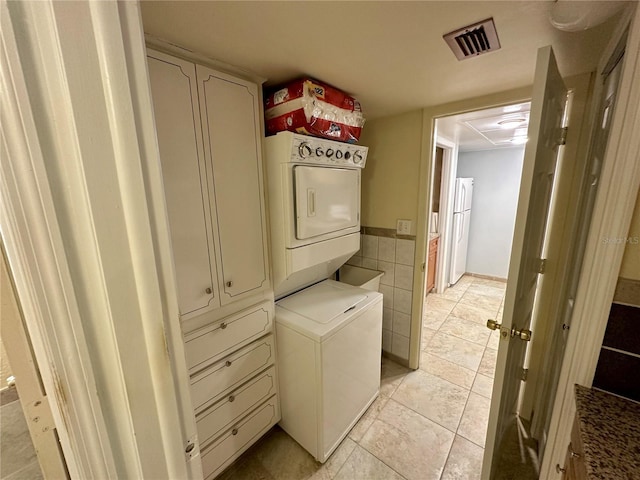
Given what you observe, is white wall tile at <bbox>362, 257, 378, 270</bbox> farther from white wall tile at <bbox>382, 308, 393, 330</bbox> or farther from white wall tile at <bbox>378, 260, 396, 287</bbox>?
white wall tile at <bbox>382, 308, 393, 330</bbox>

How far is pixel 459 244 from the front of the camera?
3.82 metres

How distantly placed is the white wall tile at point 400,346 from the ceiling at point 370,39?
6.02ft

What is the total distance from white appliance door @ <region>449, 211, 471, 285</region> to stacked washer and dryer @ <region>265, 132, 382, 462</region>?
2.49 meters

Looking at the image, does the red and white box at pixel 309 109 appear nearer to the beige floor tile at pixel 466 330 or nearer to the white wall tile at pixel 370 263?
the white wall tile at pixel 370 263

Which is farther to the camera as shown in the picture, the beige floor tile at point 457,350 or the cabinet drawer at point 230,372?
the beige floor tile at point 457,350

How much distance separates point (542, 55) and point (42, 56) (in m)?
1.24

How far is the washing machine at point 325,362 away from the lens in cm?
137

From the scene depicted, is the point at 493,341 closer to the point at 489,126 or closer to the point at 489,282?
the point at 489,282

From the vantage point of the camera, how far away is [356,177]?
170cm

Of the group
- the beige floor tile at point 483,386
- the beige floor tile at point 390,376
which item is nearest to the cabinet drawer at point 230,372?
the beige floor tile at point 390,376

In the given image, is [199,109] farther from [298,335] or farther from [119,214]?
[298,335]

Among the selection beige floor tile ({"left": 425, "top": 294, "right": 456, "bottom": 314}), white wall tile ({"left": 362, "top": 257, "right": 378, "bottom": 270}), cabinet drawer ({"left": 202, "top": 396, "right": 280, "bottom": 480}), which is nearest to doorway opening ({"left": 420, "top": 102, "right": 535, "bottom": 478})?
beige floor tile ({"left": 425, "top": 294, "right": 456, "bottom": 314})

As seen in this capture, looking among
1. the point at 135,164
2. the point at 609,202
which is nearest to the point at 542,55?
the point at 609,202

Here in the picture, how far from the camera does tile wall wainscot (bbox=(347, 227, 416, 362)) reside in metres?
2.05
